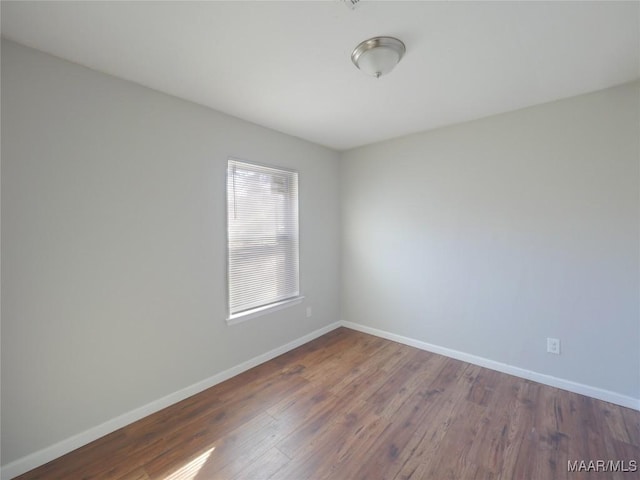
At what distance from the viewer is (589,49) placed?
1.64m

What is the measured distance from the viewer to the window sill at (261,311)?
2.56 m

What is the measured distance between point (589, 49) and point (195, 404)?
362cm

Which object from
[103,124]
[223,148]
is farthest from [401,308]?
[103,124]

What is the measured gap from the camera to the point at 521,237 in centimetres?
248

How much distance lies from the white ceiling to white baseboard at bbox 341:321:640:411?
237 cm

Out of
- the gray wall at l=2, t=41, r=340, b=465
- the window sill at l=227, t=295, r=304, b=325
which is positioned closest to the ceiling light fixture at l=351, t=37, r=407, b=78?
the gray wall at l=2, t=41, r=340, b=465

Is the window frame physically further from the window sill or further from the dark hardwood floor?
the dark hardwood floor

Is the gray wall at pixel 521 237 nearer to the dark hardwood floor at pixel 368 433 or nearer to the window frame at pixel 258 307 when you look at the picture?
the dark hardwood floor at pixel 368 433

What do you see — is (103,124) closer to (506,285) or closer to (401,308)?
(401,308)

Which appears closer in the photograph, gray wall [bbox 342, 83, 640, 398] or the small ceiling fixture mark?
the small ceiling fixture mark

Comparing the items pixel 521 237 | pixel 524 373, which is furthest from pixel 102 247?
pixel 524 373

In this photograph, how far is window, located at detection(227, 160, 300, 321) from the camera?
8.45ft

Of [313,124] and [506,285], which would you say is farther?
[313,124]

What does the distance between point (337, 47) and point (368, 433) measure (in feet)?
8.08
